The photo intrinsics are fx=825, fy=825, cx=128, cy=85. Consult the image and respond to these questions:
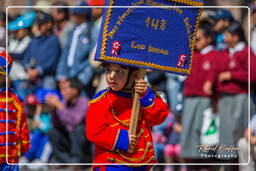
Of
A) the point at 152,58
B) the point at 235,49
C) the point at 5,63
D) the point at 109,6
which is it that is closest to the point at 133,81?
the point at 152,58

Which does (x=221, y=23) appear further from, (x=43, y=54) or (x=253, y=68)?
(x=43, y=54)

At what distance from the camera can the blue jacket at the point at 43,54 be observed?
33.8ft

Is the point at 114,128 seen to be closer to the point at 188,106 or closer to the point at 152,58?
the point at 152,58

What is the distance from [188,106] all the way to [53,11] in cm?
217

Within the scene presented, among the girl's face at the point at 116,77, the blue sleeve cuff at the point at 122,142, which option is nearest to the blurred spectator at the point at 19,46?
the girl's face at the point at 116,77

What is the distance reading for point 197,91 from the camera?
9.46m

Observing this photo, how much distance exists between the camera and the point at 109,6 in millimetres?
6496

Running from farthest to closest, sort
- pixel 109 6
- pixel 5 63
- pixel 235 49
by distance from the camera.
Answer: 1. pixel 235 49
2. pixel 5 63
3. pixel 109 6

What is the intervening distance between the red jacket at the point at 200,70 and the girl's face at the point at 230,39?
0.17 meters

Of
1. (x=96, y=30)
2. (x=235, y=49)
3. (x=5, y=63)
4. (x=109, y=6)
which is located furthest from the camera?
(x=96, y=30)

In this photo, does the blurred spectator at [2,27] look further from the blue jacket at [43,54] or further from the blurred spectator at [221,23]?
the blurred spectator at [221,23]

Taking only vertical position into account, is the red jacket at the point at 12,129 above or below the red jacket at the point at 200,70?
below

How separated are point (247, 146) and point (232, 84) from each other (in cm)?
114

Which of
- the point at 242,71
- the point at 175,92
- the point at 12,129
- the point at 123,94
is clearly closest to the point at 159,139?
the point at 175,92
